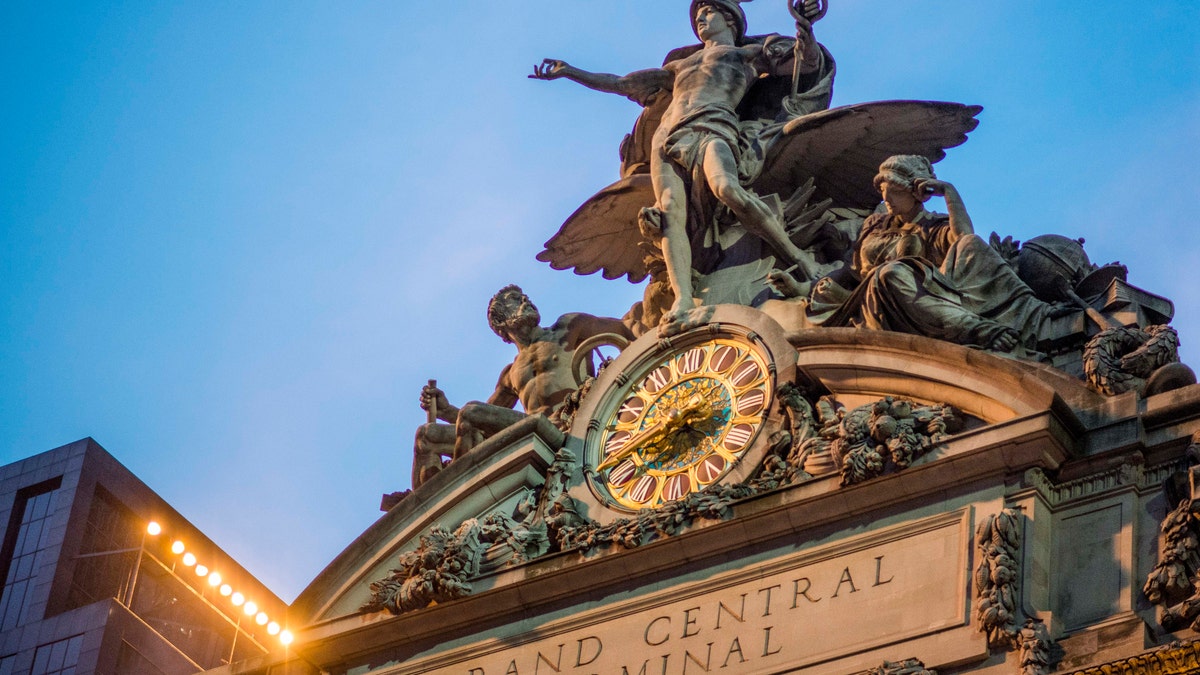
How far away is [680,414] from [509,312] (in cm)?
376

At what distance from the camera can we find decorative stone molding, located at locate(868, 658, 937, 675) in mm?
24359

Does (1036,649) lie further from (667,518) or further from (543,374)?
(543,374)

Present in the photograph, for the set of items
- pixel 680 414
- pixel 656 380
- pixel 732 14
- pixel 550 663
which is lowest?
pixel 550 663

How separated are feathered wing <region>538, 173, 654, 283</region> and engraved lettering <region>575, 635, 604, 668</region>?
6.53m

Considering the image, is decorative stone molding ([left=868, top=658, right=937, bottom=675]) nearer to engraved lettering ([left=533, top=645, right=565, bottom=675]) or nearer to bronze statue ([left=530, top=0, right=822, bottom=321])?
engraved lettering ([left=533, top=645, right=565, bottom=675])

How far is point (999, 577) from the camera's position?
2455 cm

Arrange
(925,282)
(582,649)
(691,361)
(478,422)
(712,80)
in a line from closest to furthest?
(582,649) < (925,282) < (691,361) < (478,422) < (712,80)

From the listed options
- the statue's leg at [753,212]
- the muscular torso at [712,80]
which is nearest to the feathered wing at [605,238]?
the muscular torso at [712,80]

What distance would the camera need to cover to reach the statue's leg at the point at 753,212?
3003cm

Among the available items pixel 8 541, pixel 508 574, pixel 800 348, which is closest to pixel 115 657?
pixel 8 541

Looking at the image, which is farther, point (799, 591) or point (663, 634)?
point (663, 634)

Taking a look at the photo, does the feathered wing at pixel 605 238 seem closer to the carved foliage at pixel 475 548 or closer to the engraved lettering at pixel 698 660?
the carved foliage at pixel 475 548

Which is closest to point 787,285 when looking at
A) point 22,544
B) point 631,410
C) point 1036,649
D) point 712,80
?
point 631,410

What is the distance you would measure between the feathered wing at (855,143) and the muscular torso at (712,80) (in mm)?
1089
